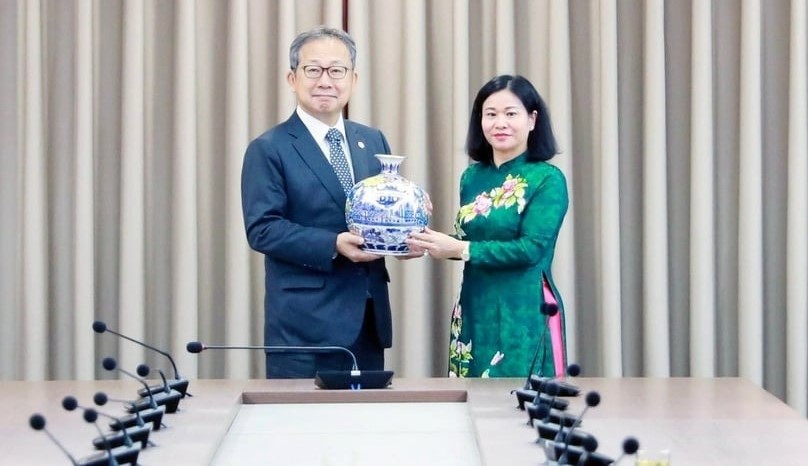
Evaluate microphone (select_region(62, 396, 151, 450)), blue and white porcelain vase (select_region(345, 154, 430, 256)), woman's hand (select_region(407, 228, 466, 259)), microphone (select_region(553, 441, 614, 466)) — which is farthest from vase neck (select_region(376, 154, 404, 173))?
microphone (select_region(553, 441, 614, 466))

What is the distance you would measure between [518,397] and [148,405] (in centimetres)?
69

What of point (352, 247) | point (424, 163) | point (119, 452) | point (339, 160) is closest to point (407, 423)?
point (119, 452)

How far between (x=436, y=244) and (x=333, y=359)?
1.29ft

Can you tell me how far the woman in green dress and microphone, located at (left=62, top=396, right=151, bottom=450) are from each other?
1.28 meters

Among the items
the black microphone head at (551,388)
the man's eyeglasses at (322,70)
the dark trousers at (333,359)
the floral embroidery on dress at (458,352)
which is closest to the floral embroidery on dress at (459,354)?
the floral embroidery on dress at (458,352)

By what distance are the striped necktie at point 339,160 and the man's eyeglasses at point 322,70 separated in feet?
0.51

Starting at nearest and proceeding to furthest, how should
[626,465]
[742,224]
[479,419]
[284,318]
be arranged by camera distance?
[626,465], [479,419], [284,318], [742,224]

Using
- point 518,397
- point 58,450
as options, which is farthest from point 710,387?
point 58,450

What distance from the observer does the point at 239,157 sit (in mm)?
4160

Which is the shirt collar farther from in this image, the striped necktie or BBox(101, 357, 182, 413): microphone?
BBox(101, 357, 182, 413): microphone

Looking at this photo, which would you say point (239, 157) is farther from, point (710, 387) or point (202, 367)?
point (710, 387)

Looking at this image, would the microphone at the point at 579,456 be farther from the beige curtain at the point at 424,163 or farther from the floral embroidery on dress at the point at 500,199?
the beige curtain at the point at 424,163

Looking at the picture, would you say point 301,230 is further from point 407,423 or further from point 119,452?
point 119,452

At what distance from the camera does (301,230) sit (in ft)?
10.2
